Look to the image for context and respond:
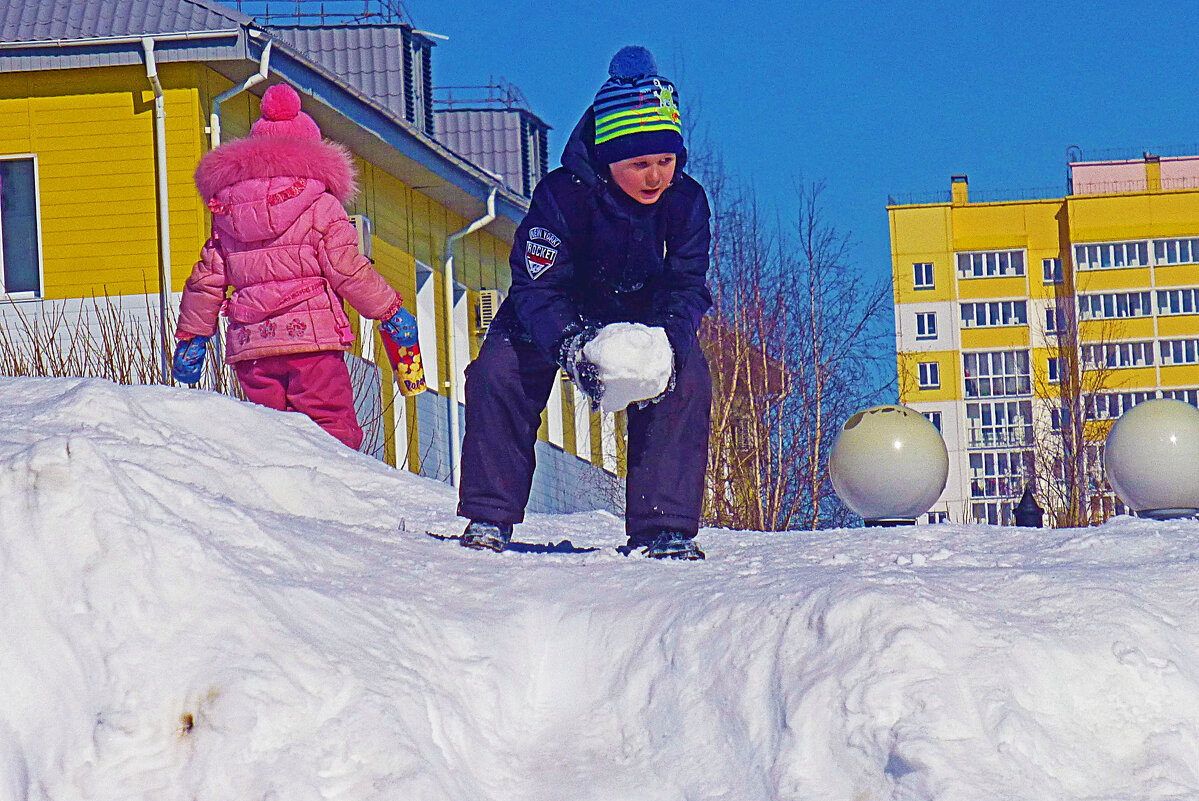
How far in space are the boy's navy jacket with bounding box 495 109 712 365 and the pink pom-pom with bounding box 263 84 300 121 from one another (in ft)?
11.6

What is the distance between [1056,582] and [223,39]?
12.0 m

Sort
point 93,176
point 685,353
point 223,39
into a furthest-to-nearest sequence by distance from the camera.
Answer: point 93,176, point 223,39, point 685,353

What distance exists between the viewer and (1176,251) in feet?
241

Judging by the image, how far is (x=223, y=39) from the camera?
1474cm

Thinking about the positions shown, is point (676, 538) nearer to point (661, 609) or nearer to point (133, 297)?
point (661, 609)

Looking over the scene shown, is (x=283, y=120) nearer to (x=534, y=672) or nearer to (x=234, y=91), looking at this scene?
(x=534, y=672)

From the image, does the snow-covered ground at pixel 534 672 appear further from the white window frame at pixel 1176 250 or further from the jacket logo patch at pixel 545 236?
the white window frame at pixel 1176 250

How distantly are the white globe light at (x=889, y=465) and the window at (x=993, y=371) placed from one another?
224ft

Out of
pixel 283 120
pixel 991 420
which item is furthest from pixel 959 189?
pixel 283 120

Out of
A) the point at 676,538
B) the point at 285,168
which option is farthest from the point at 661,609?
the point at 285,168

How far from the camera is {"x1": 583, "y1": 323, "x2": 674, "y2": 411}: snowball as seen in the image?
4641 mm

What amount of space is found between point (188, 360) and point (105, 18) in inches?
351

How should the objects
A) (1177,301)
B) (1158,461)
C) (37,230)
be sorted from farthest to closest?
(1177,301) < (37,230) < (1158,461)

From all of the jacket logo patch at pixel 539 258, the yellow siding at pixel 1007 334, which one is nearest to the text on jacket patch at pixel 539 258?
the jacket logo patch at pixel 539 258
